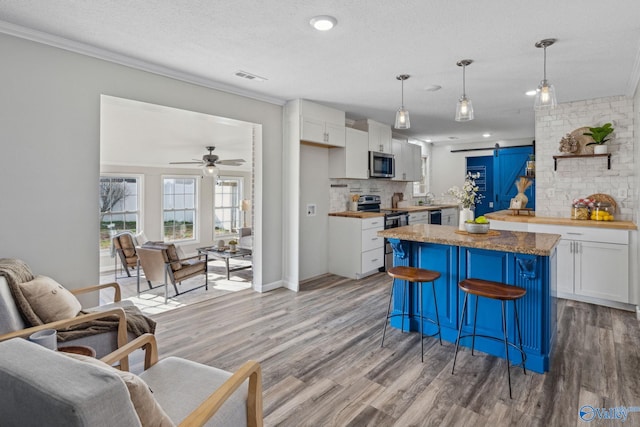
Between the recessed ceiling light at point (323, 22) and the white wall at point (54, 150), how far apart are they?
Result: 5.86ft

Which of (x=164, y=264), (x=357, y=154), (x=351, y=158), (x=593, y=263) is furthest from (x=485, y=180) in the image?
(x=164, y=264)

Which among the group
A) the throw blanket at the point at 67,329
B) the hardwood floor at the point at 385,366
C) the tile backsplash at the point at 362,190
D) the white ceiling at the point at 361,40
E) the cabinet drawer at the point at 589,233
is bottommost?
the hardwood floor at the point at 385,366

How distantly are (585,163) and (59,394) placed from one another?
5594 millimetres

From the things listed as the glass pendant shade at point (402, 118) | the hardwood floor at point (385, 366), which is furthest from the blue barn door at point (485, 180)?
the glass pendant shade at point (402, 118)

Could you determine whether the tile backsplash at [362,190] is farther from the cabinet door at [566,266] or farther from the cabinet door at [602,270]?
the cabinet door at [602,270]

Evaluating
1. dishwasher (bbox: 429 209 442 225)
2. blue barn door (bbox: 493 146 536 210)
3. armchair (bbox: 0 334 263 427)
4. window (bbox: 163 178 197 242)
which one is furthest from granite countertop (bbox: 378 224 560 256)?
window (bbox: 163 178 197 242)

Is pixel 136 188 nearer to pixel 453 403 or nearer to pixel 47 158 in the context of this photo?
pixel 47 158

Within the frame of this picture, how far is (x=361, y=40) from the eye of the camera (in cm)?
275

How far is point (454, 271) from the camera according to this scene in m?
3.02

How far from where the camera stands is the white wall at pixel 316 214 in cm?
506

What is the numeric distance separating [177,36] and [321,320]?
2.83 meters

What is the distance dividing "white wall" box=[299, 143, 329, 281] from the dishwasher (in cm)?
252

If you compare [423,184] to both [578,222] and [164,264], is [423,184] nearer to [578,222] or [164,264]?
[578,222]

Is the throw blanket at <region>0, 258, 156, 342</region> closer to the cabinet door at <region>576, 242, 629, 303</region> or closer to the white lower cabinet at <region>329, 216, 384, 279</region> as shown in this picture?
the white lower cabinet at <region>329, 216, 384, 279</region>
